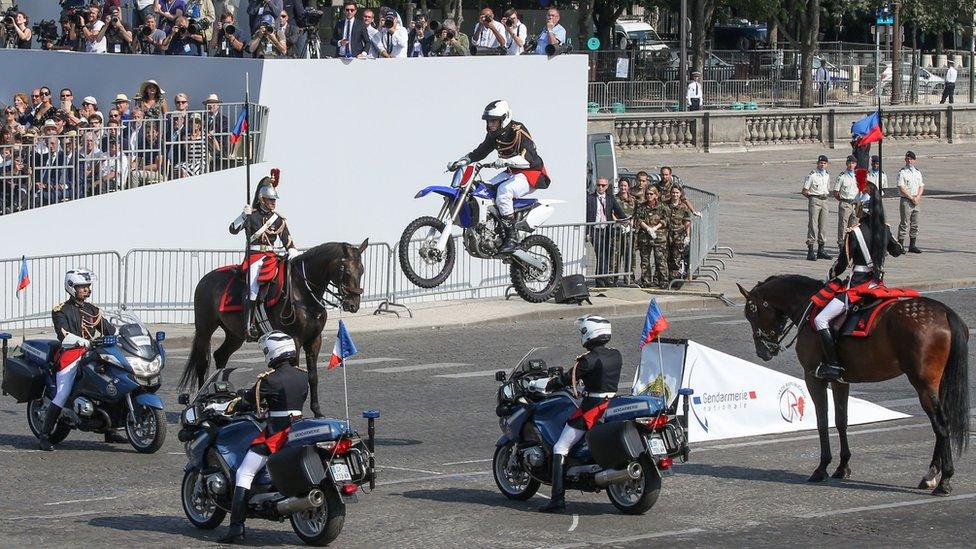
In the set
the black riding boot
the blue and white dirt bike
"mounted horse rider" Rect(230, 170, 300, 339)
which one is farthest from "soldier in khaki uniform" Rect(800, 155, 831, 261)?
the black riding boot

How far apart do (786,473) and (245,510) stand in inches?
215

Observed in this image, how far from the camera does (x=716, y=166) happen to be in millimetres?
50469

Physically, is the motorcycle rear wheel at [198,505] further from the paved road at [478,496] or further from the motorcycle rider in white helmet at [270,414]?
the motorcycle rider in white helmet at [270,414]

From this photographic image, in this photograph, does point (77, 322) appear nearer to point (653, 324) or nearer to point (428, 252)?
point (653, 324)

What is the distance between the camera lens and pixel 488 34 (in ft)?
98.1

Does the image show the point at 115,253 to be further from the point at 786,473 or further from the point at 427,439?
the point at 786,473

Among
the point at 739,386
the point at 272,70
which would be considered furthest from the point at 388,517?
the point at 272,70

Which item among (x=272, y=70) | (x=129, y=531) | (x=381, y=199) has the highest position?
(x=272, y=70)

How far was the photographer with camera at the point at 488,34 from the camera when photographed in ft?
97.6

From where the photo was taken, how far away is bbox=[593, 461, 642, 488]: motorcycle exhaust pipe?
13.4 m

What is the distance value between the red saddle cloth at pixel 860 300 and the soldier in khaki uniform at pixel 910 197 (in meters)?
18.6

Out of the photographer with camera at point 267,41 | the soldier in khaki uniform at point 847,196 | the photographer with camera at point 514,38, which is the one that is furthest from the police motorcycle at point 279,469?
the soldier in khaki uniform at point 847,196

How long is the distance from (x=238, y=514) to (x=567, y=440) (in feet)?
9.13

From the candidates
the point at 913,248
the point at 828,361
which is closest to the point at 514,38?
the point at 913,248
